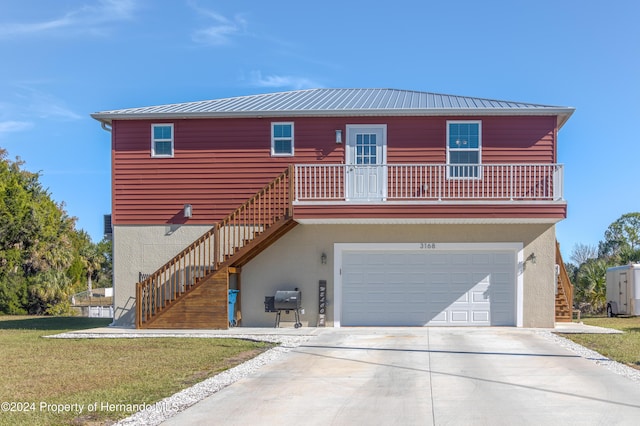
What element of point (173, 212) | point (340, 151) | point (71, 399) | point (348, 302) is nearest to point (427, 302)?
point (348, 302)

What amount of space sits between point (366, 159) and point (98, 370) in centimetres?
971

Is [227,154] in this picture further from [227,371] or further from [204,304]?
[227,371]

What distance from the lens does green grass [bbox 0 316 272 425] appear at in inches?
308

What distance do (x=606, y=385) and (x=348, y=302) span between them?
9.29m

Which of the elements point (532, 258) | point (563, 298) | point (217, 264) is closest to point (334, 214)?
point (217, 264)

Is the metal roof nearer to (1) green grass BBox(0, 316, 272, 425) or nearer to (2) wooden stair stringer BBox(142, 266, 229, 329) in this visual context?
(2) wooden stair stringer BBox(142, 266, 229, 329)

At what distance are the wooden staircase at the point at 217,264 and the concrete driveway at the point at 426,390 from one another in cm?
402

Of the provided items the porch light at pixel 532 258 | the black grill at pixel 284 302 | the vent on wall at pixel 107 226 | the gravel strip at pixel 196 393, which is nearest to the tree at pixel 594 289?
the porch light at pixel 532 258

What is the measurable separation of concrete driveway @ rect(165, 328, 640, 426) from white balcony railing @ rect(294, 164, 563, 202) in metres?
4.80

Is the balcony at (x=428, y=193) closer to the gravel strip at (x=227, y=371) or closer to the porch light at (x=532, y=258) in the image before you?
the porch light at (x=532, y=258)

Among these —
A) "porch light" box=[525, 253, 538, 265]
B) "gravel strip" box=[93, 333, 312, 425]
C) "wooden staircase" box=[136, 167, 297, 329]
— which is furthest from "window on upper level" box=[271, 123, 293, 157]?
"porch light" box=[525, 253, 538, 265]

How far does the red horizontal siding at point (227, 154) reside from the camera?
1816cm

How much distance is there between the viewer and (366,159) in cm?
1836

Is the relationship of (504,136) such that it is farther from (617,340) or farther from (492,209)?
(617,340)
